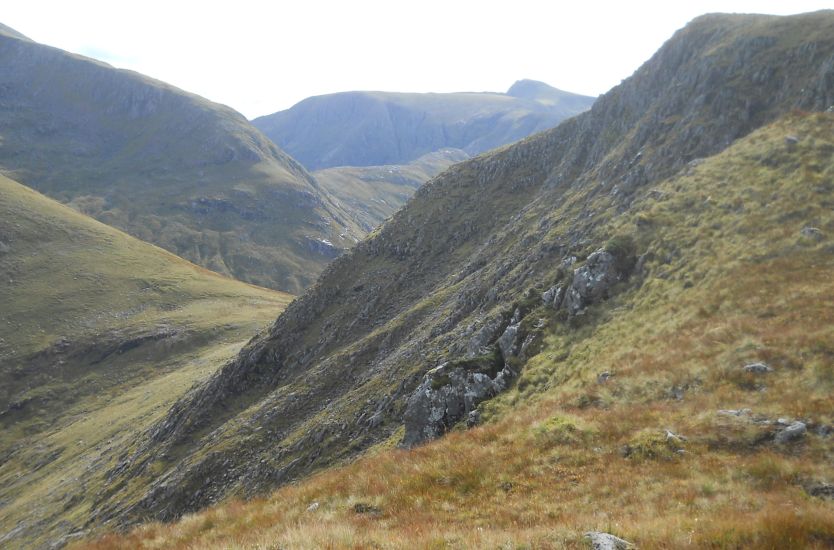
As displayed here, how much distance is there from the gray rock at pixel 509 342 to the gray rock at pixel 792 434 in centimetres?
1622

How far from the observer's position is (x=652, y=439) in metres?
14.9

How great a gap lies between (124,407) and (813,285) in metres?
108

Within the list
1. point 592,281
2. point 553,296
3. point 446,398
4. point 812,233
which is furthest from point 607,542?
point 553,296

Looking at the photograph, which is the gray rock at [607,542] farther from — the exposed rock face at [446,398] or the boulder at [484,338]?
the boulder at [484,338]

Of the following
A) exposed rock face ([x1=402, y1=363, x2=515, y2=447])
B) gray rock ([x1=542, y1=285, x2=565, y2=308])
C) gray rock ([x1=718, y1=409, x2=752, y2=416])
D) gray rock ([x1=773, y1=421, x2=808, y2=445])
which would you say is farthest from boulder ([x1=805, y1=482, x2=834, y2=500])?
gray rock ([x1=542, y1=285, x2=565, y2=308])

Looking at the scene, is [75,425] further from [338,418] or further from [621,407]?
[621,407]

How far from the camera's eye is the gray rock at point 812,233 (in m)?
24.2

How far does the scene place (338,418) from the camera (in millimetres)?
41562

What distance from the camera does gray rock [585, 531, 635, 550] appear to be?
29.8ft

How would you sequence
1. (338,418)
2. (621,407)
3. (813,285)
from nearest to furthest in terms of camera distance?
(621,407) < (813,285) < (338,418)

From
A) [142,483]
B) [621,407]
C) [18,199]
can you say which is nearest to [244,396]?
[142,483]

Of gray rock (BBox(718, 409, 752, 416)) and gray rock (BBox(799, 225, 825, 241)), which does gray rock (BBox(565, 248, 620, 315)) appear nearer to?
gray rock (BBox(799, 225, 825, 241))

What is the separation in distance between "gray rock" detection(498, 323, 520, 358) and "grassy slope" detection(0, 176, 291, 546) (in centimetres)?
5510

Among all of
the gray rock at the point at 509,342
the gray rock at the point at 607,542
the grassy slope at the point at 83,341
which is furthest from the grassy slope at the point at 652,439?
the grassy slope at the point at 83,341
